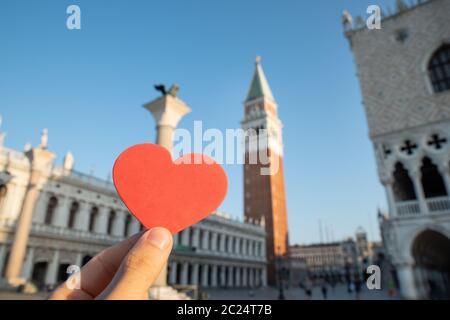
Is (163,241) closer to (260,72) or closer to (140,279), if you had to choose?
(140,279)

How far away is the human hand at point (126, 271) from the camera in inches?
50.8

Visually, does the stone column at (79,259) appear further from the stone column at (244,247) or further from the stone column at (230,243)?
the stone column at (244,247)

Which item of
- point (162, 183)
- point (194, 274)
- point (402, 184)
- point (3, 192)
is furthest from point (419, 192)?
point (3, 192)

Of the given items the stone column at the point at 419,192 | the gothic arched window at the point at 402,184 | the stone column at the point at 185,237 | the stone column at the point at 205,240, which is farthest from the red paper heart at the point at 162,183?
the stone column at the point at 205,240

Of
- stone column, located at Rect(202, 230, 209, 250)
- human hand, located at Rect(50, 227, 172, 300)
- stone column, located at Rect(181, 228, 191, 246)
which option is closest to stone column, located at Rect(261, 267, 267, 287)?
stone column, located at Rect(202, 230, 209, 250)

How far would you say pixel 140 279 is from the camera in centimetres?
132

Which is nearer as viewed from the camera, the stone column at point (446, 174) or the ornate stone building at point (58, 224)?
the stone column at point (446, 174)

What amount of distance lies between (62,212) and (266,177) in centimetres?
2976

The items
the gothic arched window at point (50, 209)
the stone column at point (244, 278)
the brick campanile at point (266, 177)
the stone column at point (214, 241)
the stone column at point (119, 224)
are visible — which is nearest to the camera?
the gothic arched window at point (50, 209)

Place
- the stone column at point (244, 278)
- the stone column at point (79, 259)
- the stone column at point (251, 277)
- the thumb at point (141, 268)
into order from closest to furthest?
the thumb at point (141, 268), the stone column at point (79, 259), the stone column at point (244, 278), the stone column at point (251, 277)

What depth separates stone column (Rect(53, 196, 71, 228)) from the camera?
21.0m

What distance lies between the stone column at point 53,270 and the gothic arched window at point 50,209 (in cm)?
220

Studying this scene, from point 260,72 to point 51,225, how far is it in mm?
45144

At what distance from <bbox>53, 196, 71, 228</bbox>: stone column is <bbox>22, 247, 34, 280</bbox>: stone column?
2.38m
